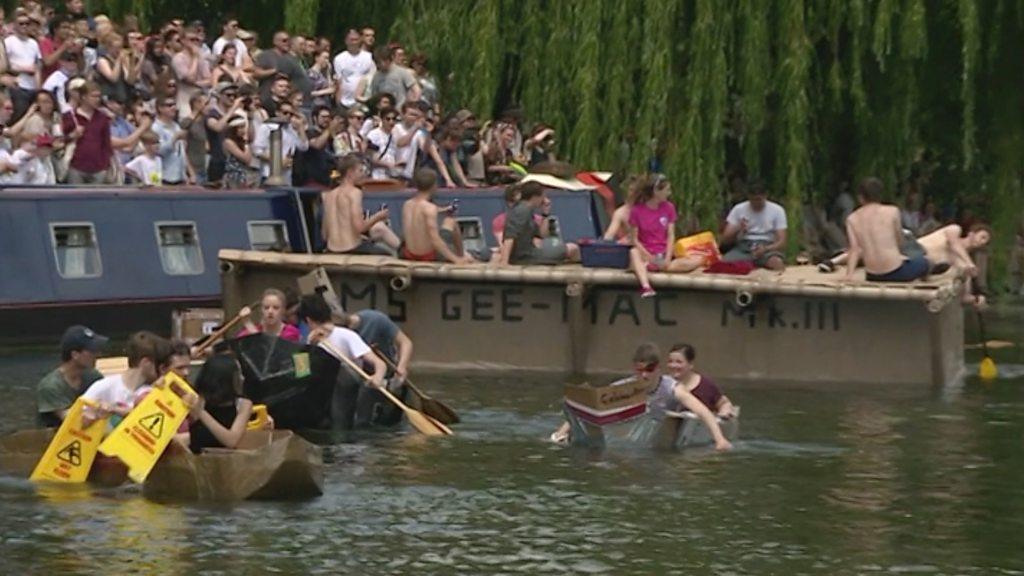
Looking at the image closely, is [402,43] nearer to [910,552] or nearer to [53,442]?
[53,442]

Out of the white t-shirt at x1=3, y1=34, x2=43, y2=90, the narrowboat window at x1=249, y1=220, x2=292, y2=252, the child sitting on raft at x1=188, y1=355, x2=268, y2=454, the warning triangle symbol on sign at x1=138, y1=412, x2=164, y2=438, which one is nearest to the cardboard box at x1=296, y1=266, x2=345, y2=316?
the white t-shirt at x1=3, y1=34, x2=43, y2=90

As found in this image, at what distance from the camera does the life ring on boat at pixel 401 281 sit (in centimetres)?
2980

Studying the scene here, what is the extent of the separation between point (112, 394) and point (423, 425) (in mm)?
4359

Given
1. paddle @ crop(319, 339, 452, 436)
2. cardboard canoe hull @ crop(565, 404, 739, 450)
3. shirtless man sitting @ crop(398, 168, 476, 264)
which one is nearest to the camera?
cardboard canoe hull @ crop(565, 404, 739, 450)

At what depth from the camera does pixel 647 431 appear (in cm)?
2334

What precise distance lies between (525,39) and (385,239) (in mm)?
6529

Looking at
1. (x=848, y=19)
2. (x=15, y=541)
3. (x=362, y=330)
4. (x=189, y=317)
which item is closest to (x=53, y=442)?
(x=15, y=541)

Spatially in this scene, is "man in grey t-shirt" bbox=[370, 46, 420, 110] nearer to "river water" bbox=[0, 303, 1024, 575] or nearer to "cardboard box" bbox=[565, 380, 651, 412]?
"river water" bbox=[0, 303, 1024, 575]

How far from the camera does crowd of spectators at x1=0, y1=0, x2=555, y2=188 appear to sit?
1256 inches

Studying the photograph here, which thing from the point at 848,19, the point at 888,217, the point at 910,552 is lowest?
the point at 910,552

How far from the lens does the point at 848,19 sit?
118 feet

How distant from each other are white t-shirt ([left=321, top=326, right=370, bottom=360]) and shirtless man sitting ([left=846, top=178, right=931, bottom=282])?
6.12 m

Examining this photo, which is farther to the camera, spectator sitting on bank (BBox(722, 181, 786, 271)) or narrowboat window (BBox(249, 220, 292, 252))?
narrowboat window (BBox(249, 220, 292, 252))

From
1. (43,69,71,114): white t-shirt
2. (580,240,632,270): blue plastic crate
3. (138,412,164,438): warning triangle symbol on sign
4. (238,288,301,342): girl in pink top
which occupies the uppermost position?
(43,69,71,114): white t-shirt
